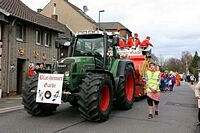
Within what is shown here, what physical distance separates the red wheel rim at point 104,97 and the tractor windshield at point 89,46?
166 centimetres

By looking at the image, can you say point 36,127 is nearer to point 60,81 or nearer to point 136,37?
point 60,81

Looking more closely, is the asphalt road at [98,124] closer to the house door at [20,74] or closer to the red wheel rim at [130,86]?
the red wheel rim at [130,86]

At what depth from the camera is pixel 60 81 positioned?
890 cm

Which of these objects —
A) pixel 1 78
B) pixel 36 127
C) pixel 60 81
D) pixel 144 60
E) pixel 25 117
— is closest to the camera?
pixel 36 127

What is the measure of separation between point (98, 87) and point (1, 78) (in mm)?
10784

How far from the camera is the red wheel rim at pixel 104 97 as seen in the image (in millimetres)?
9208

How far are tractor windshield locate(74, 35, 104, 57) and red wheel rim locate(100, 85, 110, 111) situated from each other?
5.45ft

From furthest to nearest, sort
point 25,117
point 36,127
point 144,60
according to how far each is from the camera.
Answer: point 144,60 < point 25,117 < point 36,127

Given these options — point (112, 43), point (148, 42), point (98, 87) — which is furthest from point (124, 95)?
point (148, 42)

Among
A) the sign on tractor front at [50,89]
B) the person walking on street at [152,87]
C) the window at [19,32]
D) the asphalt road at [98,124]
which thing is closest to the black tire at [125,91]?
the asphalt road at [98,124]

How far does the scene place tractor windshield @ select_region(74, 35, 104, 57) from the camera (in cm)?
1076

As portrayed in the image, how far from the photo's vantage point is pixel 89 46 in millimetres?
10977

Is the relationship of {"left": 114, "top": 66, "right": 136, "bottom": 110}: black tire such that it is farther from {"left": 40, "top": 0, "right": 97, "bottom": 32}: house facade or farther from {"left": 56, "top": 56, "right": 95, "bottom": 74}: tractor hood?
{"left": 40, "top": 0, "right": 97, "bottom": 32}: house facade

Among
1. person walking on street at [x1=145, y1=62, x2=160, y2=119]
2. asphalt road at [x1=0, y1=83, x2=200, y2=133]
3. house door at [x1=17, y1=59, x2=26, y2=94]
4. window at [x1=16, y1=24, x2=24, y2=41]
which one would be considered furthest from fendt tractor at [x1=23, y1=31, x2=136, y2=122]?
house door at [x1=17, y1=59, x2=26, y2=94]
